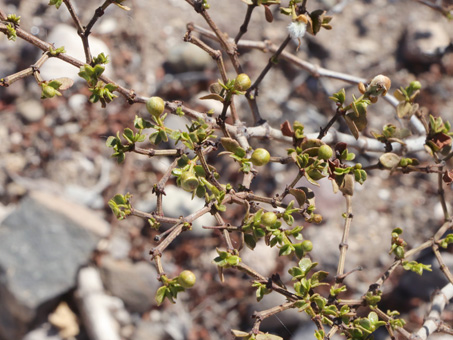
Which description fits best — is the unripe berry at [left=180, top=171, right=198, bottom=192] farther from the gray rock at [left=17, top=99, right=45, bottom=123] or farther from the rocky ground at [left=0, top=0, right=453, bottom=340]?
the gray rock at [left=17, top=99, right=45, bottom=123]

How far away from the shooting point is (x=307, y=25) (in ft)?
4.81

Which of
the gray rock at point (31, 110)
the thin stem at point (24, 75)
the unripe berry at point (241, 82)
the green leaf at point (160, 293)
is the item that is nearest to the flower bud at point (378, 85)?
the unripe berry at point (241, 82)

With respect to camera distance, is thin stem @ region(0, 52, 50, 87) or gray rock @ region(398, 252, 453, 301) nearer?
thin stem @ region(0, 52, 50, 87)

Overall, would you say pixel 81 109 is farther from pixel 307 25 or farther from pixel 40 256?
pixel 307 25

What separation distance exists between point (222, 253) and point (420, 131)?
1364 millimetres

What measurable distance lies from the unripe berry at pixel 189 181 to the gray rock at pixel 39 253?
8.10ft

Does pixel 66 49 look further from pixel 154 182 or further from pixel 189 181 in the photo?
pixel 189 181

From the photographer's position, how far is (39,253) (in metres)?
3.40

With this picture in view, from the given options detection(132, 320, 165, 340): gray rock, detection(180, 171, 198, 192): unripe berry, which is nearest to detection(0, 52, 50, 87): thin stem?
detection(180, 171, 198, 192): unripe berry

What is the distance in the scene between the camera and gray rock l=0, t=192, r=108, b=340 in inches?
127

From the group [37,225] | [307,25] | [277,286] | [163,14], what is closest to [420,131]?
[307,25]

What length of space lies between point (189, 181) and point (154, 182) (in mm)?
2730

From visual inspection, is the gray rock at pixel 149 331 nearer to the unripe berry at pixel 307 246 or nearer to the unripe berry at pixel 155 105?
the unripe berry at pixel 307 246

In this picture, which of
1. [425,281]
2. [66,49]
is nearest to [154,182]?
[66,49]
